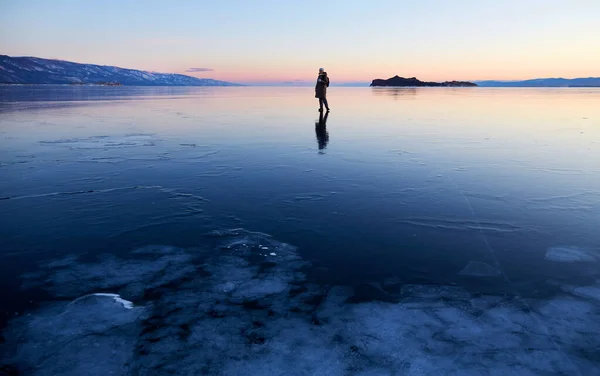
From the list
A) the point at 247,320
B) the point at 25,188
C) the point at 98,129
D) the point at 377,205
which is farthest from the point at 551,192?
the point at 98,129

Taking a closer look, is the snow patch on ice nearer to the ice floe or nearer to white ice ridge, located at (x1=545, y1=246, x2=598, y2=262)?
the ice floe

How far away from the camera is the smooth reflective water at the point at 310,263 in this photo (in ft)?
9.11

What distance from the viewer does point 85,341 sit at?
9.37 ft

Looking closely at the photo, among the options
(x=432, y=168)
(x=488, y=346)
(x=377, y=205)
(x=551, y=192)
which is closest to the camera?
(x=488, y=346)

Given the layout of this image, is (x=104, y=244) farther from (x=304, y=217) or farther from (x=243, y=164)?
(x=243, y=164)

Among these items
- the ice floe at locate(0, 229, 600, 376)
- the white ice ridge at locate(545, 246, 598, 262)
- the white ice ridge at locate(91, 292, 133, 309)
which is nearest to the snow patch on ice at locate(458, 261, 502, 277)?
the ice floe at locate(0, 229, 600, 376)

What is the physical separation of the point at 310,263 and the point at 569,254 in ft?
9.19

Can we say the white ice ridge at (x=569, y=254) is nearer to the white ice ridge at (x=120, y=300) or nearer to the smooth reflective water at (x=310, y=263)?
the smooth reflective water at (x=310, y=263)

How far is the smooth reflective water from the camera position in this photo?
2.78m

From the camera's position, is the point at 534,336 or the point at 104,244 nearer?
the point at 534,336

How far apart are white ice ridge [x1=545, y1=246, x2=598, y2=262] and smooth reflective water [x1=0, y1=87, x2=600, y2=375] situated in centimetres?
2

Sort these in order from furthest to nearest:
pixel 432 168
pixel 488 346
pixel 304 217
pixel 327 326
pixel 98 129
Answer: pixel 98 129
pixel 432 168
pixel 304 217
pixel 327 326
pixel 488 346

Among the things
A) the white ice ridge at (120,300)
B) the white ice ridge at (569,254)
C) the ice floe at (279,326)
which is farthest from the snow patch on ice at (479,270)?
the white ice ridge at (120,300)

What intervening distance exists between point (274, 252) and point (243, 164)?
4453 mm
